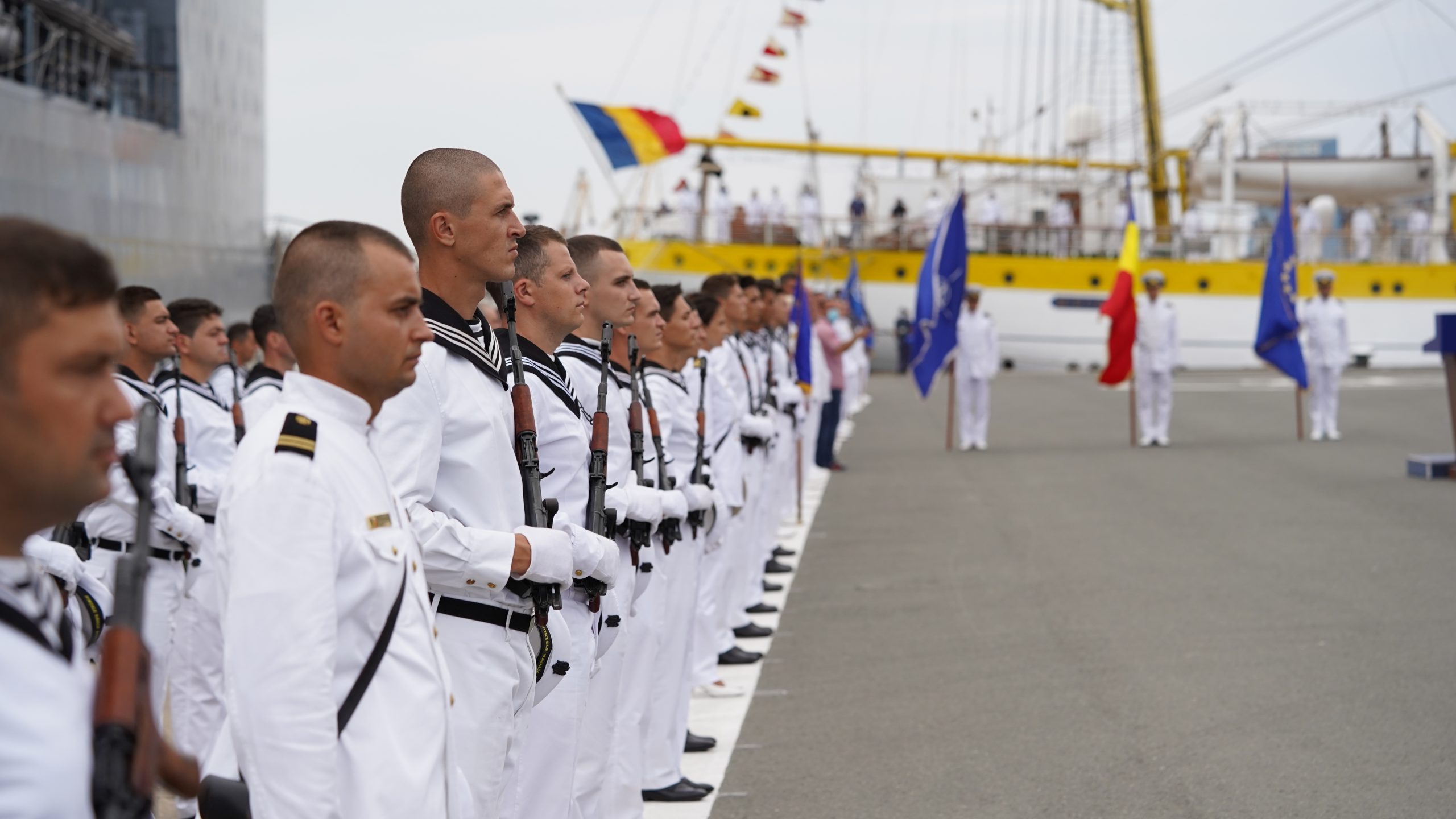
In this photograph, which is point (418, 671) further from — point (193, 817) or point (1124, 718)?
point (1124, 718)

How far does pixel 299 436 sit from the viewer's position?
2539 millimetres

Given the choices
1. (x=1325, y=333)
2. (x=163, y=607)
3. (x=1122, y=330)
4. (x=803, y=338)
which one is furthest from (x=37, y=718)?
(x=1325, y=333)

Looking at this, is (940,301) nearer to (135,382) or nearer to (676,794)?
(676,794)

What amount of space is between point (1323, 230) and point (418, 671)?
145ft

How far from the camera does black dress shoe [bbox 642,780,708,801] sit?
5.72m

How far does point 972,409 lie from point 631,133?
5949 millimetres

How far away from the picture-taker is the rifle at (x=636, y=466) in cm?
491

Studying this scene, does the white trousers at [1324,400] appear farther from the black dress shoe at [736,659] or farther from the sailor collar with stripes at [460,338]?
the sailor collar with stripes at [460,338]

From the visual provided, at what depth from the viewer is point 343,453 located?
2607 mm

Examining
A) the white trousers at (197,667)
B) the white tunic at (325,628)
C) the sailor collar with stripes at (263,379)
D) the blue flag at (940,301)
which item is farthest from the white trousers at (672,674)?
the blue flag at (940,301)

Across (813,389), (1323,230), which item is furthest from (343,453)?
(1323,230)

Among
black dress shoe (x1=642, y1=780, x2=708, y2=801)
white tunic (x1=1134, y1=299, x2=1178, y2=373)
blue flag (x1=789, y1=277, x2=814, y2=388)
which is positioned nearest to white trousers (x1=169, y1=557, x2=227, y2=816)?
black dress shoe (x1=642, y1=780, x2=708, y2=801)

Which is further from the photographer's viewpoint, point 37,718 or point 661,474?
point 661,474

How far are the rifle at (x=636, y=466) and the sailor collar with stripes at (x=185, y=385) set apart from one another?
2446 millimetres
